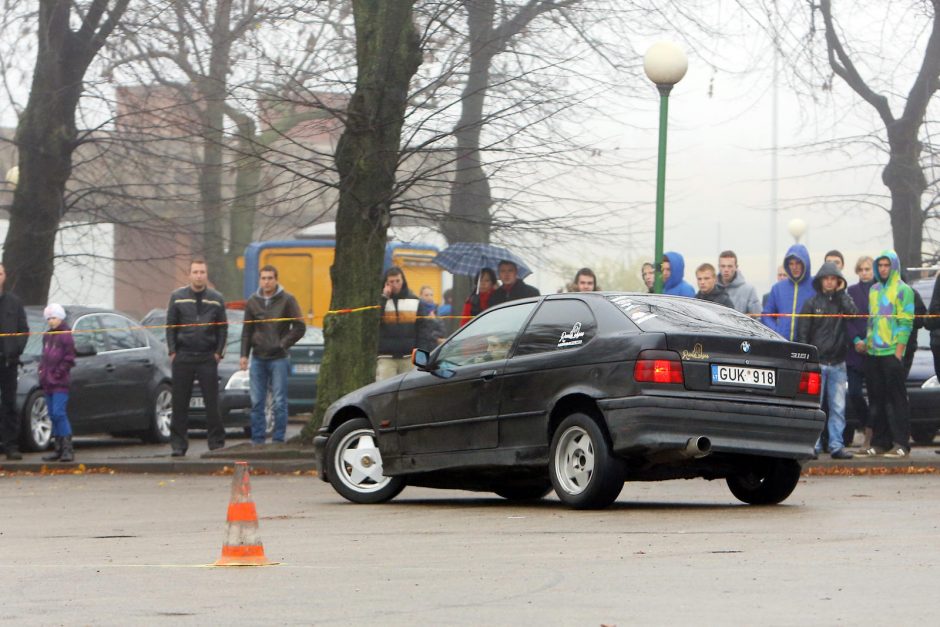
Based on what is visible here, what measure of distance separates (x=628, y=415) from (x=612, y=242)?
419 inches

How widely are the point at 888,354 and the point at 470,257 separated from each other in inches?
316

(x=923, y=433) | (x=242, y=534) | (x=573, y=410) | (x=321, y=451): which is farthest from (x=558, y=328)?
(x=923, y=433)

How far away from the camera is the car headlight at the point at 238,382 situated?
73.6 ft

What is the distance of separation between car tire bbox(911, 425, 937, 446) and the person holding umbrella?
4290 mm

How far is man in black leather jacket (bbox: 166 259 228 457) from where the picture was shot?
18.7 m

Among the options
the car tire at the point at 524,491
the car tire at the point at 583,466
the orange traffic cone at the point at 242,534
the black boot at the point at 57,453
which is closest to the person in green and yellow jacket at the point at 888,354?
the car tire at the point at 524,491

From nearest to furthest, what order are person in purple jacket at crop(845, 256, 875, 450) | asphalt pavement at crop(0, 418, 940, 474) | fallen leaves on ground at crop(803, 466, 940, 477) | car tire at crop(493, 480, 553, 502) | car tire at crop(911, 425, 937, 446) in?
car tire at crop(493, 480, 553, 502) → fallen leaves on ground at crop(803, 466, 940, 477) → asphalt pavement at crop(0, 418, 940, 474) → person in purple jacket at crop(845, 256, 875, 450) → car tire at crop(911, 425, 937, 446)

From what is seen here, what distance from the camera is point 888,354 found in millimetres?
16969

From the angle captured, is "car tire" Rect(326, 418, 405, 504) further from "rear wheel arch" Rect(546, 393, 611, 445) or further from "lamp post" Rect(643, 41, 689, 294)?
"lamp post" Rect(643, 41, 689, 294)

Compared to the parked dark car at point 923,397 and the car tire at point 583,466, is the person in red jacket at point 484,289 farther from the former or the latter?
the car tire at point 583,466

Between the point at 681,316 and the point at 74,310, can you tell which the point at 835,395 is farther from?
the point at 74,310

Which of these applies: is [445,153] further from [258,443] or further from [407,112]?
[258,443]

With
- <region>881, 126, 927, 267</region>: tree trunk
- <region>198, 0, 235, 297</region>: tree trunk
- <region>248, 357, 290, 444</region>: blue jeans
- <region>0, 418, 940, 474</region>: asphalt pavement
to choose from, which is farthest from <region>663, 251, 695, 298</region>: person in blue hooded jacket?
<region>881, 126, 927, 267</region>: tree trunk

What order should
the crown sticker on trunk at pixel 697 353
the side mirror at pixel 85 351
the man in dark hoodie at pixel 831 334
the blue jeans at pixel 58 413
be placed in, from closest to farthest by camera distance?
the crown sticker on trunk at pixel 697 353
the man in dark hoodie at pixel 831 334
the blue jeans at pixel 58 413
the side mirror at pixel 85 351
